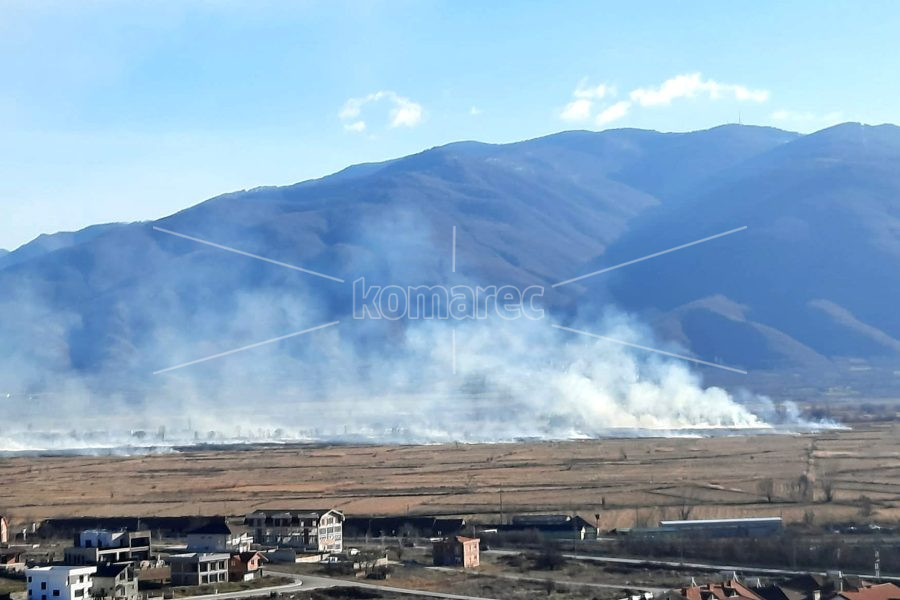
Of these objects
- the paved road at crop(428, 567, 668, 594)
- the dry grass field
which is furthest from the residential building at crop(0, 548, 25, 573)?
the dry grass field

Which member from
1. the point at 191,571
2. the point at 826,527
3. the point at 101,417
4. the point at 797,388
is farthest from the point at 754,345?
the point at 191,571

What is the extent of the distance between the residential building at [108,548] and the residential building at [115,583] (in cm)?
247

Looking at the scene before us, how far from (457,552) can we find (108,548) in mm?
10603

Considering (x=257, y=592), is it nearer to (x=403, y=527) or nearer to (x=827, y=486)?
(x=403, y=527)

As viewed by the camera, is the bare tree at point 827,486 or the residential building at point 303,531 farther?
the bare tree at point 827,486

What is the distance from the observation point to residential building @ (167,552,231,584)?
140ft

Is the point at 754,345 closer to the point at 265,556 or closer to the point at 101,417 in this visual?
the point at 101,417

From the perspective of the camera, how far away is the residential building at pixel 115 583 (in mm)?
39531

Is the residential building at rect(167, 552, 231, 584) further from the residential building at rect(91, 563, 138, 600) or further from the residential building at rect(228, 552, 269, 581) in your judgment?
the residential building at rect(91, 563, 138, 600)

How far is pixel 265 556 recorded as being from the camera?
49281mm

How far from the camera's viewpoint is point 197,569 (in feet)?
140

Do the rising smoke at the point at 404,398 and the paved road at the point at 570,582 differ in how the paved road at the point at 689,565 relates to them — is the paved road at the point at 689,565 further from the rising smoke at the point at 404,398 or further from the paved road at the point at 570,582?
the rising smoke at the point at 404,398

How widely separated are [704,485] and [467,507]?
12.6 m

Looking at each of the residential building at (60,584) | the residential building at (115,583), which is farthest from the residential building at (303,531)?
the residential building at (60,584)
